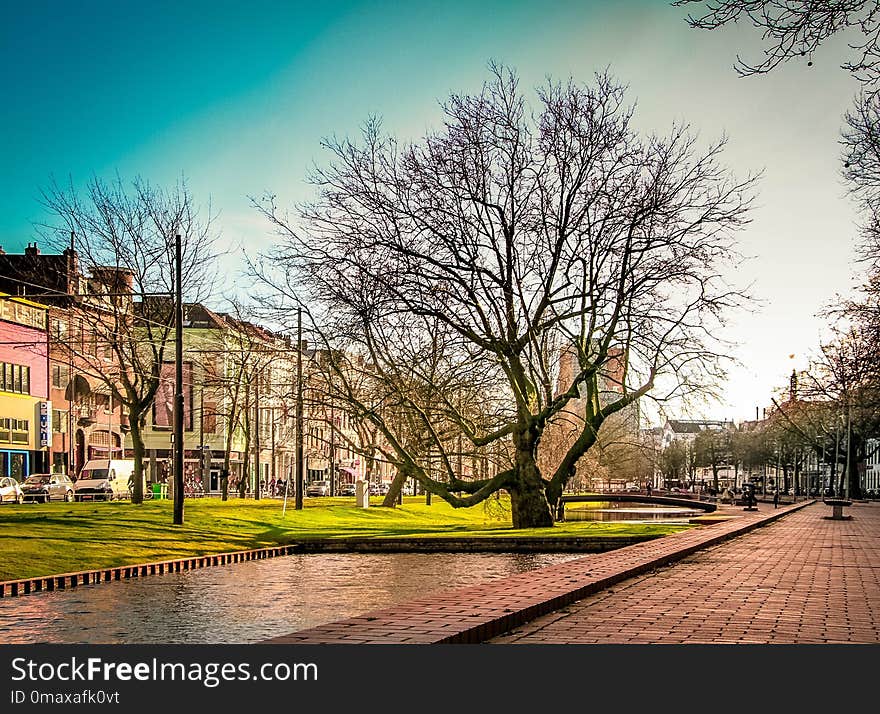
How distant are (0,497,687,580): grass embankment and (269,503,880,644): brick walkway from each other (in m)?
12.7

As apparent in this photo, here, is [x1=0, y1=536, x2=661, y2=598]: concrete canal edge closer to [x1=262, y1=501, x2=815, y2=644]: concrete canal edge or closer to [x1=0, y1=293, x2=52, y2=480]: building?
[x1=262, y1=501, x2=815, y2=644]: concrete canal edge

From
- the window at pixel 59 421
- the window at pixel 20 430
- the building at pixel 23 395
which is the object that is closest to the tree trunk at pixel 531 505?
the building at pixel 23 395

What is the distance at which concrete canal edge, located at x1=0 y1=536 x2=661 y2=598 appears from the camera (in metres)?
24.7

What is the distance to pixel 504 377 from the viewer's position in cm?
4284

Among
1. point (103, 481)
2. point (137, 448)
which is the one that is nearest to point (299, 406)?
point (137, 448)

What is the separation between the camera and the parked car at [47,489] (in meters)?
58.2

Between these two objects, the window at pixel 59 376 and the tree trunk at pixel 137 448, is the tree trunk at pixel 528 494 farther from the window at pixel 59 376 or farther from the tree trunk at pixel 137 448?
the window at pixel 59 376

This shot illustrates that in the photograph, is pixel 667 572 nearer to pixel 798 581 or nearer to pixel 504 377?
pixel 798 581

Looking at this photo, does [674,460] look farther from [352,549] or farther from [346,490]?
[352,549]

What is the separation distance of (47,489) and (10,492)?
3.02m

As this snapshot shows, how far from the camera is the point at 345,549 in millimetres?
34562

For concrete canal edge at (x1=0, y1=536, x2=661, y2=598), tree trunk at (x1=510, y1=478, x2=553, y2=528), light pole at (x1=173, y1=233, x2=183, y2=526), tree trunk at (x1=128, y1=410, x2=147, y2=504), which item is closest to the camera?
concrete canal edge at (x1=0, y1=536, x2=661, y2=598)

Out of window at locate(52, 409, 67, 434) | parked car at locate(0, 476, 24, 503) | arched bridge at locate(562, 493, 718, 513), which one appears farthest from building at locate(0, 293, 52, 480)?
arched bridge at locate(562, 493, 718, 513)
